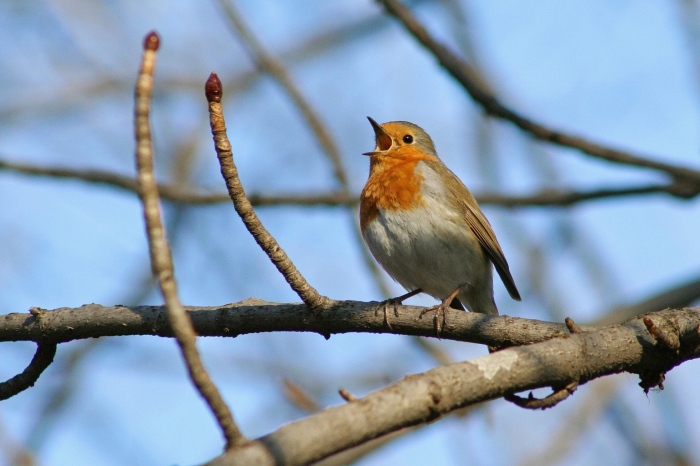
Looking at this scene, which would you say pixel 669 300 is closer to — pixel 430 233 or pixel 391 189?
pixel 430 233

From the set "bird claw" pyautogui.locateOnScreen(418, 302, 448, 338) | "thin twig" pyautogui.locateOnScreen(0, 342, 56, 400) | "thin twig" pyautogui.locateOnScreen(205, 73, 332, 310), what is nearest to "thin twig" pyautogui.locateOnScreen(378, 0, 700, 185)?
"bird claw" pyautogui.locateOnScreen(418, 302, 448, 338)

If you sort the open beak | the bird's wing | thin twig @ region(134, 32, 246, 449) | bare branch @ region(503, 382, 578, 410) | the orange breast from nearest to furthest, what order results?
thin twig @ region(134, 32, 246, 449) < bare branch @ region(503, 382, 578, 410) < the orange breast < the bird's wing < the open beak

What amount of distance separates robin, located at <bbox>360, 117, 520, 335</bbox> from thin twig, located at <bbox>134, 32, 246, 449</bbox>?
→ 294cm

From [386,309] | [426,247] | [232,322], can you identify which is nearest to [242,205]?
[232,322]

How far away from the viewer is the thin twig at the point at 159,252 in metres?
2.04

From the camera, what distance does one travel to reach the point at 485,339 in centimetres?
360

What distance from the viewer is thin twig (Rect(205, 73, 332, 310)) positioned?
8.37ft

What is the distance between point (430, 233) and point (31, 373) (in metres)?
2.98

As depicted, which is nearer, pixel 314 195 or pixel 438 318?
pixel 438 318

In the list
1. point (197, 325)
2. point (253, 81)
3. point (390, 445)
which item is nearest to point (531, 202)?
point (390, 445)

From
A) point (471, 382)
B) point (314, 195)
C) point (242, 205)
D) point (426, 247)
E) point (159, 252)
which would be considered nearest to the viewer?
point (159, 252)

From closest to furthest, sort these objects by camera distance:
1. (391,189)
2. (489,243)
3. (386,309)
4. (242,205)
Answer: (242,205), (386,309), (391,189), (489,243)

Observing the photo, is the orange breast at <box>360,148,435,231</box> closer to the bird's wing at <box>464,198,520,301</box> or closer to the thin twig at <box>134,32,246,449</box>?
the bird's wing at <box>464,198,520,301</box>

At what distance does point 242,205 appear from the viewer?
2.96 meters
